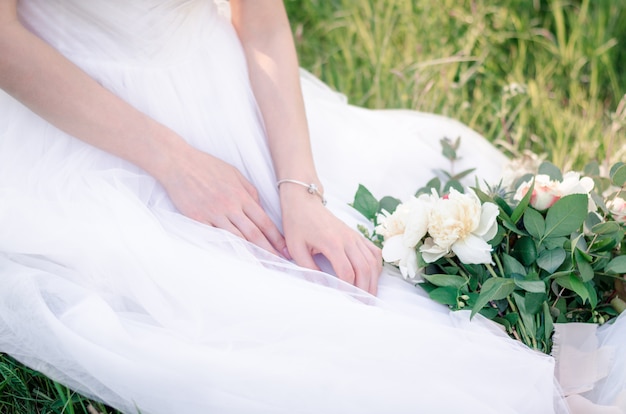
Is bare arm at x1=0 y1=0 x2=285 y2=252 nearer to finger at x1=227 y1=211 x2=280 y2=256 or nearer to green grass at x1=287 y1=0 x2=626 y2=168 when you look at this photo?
finger at x1=227 y1=211 x2=280 y2=256

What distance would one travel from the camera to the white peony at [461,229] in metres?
1.34

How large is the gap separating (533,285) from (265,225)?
1.83ft

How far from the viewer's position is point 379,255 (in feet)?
4.75

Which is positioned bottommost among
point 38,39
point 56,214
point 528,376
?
point 528,376

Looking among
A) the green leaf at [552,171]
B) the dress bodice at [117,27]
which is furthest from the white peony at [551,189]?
the dress bodice at [117,27]

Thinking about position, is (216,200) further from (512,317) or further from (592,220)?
(592,220)

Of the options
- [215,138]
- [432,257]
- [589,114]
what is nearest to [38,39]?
[215,138]

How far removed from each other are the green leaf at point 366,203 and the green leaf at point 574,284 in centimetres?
42

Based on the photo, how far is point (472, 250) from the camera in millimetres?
1353

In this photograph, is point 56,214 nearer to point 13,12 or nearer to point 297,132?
point 13,12

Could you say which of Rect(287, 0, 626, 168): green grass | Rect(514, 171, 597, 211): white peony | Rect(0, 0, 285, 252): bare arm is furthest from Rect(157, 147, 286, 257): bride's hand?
Rect(287, 0, 626, 168): green grass

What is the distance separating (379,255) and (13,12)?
35.6 inches

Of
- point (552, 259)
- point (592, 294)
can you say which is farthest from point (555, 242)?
point (592, 294)

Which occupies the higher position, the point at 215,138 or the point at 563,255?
the point at 215,138
